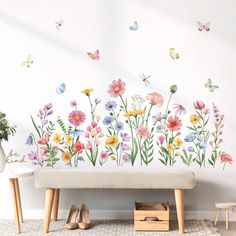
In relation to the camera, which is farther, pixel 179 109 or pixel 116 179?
pixel 179 109

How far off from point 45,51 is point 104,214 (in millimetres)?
1452

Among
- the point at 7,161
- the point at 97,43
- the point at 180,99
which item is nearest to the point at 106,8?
the point at 97,43

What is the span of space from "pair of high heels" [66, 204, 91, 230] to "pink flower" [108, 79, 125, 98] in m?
0.95

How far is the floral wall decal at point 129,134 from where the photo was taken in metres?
4.20

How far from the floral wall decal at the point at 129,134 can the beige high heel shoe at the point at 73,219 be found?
14.7 inches

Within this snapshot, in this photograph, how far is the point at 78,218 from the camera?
158 inches

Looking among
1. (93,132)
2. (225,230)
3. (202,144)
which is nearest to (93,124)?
(93,132)

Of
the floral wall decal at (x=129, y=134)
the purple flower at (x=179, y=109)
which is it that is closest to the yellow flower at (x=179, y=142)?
the floral wall decal at (x=129, y=134)

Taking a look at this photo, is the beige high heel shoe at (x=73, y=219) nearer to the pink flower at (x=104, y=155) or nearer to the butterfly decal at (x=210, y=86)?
the pink flower at (x=104, y=155)

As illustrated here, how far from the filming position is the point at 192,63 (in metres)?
4.18

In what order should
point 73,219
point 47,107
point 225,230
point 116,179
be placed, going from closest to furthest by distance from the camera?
1. point 116,179
2. point 225,230
3. point 73,219
4. point 47,107

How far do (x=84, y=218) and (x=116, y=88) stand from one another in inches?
43.1

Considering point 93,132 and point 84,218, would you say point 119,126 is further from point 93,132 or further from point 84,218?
point 84,218

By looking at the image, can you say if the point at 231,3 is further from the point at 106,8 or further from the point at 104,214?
the point at 104,214
